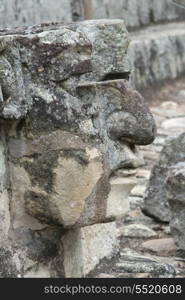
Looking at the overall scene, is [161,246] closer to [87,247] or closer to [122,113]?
[87,247]

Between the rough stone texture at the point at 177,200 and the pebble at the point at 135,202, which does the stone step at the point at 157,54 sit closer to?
the pebble at the point at 135,202

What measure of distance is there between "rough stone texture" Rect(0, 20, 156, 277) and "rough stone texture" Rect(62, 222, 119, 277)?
106 millimetres

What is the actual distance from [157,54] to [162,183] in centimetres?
507

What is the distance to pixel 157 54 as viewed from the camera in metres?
10.6

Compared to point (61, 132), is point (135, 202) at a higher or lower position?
lower

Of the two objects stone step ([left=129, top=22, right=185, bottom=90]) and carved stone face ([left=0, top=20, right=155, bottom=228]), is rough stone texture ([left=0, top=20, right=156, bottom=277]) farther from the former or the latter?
stone step ([left=129, top=22, right=185, bottom=90])

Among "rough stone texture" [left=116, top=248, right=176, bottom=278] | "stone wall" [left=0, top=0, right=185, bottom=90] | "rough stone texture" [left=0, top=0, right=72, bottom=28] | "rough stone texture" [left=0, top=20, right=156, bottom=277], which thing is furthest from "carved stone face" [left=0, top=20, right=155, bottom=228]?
"stone wall" [left=0, top=0, right=185, bottom=90]

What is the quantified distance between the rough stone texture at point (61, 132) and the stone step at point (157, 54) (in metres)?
5.91

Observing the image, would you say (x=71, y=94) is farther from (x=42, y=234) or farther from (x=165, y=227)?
(x=165, y=227)

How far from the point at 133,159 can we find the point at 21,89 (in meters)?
0.52

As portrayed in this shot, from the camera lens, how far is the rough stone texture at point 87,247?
13.0 ft

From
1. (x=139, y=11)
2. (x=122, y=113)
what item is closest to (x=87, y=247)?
(x=122, y=113)

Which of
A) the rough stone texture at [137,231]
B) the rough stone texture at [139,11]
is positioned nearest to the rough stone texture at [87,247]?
the rough stone texture at [137,231]

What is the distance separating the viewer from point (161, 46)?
10695 mm
